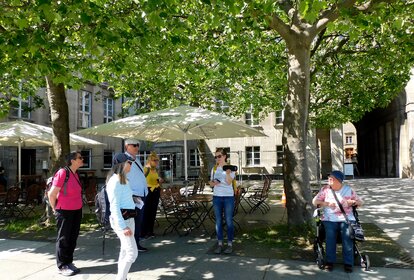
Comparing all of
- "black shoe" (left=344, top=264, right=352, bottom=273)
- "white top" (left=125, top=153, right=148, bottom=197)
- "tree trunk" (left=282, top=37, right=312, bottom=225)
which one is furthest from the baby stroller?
"white top" (left=125, top=153, right=148, bottom=197)

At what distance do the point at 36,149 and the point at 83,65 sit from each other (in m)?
19.3

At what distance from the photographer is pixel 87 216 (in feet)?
34.9

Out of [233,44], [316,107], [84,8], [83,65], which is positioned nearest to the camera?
[84,8]

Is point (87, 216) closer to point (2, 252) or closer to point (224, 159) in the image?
point (2, 252)

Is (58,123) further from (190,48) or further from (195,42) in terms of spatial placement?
(195,42)

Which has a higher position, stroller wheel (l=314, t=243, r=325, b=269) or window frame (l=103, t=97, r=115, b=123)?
window frame (l=103, t=97, r=115, b=123)

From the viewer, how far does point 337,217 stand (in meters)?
5.46

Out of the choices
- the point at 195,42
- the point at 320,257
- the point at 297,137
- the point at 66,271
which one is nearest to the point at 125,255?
the point at 66,271

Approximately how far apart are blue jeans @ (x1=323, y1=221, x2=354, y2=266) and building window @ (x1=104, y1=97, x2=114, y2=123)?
29.2 metres

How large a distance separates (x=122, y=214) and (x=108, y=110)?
97.3 feet

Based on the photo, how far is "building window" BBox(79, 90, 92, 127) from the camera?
29406 mm

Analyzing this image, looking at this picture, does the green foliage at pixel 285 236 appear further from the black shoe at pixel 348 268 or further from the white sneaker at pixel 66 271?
the white sneaker at pixel 66 271

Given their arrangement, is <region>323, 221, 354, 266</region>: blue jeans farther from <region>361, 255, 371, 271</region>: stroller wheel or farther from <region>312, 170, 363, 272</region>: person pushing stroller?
<region>361, 255, 371, 271</region>: stroller wheel

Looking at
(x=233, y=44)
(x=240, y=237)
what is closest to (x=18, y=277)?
(x=240, y=237)
